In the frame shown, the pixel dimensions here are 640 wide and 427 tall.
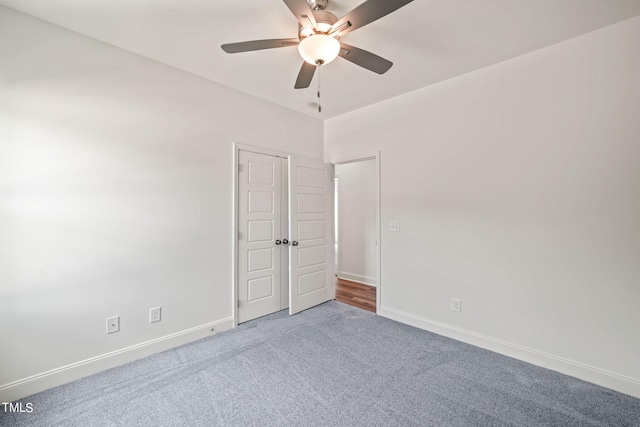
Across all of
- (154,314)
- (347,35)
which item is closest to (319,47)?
(347,35)

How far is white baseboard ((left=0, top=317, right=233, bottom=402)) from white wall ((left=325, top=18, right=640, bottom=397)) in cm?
226

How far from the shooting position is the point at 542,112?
2305 mm

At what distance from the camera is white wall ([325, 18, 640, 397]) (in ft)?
6.52

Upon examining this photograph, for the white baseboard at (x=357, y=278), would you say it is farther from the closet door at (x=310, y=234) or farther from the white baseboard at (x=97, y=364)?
the white baseboard at (x=97, y=364)

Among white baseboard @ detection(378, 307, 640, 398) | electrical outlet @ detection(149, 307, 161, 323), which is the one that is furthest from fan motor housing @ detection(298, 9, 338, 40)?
white baseboard @ detection(378, 307, 640, 398)

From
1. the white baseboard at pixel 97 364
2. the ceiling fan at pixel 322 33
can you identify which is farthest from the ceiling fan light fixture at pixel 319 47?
→ the white baseboard at pixel 97 364

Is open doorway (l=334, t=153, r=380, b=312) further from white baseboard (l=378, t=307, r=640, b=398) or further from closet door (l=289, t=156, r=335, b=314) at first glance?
white baseboard (l=378, t=307, r=640, b=398)

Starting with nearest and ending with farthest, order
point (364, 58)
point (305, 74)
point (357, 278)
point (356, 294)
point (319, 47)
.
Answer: point (319, 47)
point (364, 58)
point (305, 74)
point (356, 294)
point (357, 278)

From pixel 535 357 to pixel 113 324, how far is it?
3636 mm

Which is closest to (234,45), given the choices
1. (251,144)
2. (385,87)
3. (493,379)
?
(251,144)

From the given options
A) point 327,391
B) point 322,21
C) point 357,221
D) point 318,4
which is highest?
point 318,4

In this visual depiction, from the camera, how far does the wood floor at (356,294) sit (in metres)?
3.84

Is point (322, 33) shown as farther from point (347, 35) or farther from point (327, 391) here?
point (327, 391)

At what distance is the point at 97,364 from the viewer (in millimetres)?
2184
